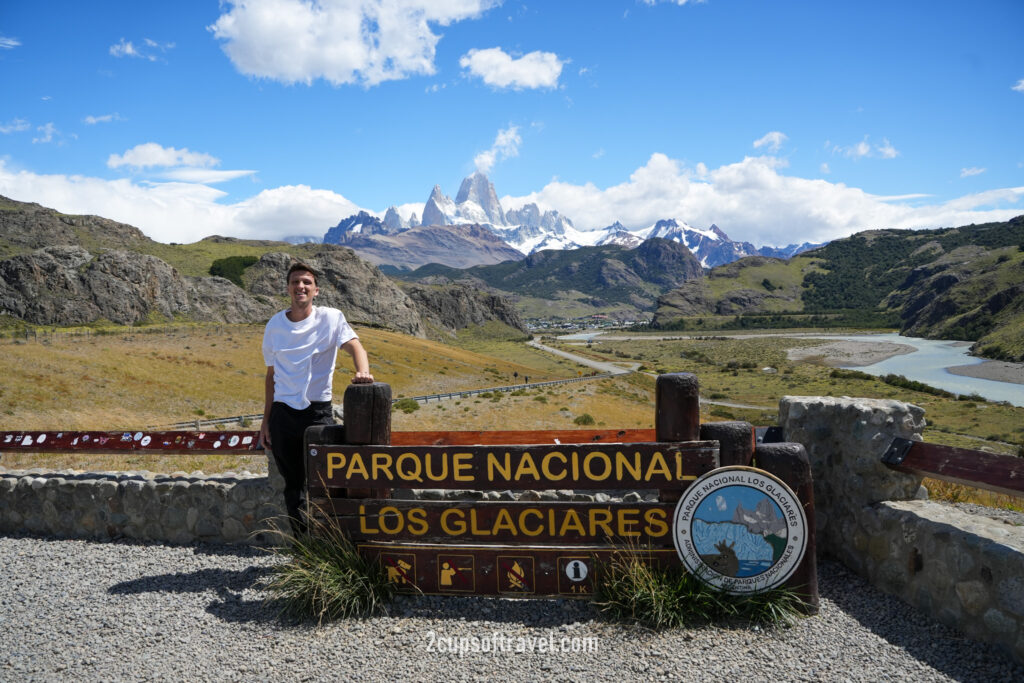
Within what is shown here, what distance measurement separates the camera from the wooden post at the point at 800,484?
5355 millimetres

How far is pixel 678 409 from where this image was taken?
5.50 m

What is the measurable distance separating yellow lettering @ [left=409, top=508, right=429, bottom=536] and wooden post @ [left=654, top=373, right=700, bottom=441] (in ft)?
7.60

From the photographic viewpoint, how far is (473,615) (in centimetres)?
550

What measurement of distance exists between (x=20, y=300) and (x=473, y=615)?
8534cm

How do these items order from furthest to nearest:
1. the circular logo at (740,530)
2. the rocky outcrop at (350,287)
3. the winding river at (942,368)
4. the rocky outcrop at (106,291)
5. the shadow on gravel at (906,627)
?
the rocky outcrop at (350,287)
the winding river at (942,368)
the rocky outcrop at (106,291)
the circular logo at (740,530)
the shadow on gravel at (906,627)

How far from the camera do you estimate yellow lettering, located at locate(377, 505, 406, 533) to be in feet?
19.1

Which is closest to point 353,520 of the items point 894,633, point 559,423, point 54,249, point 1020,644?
point 894,633

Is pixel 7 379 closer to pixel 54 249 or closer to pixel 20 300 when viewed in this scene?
pixel 20 300

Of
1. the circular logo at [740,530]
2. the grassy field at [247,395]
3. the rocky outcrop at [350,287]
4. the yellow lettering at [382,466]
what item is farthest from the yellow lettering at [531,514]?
the rocky outcrop at [350,287]

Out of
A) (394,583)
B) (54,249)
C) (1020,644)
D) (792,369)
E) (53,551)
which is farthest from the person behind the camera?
(792,369)

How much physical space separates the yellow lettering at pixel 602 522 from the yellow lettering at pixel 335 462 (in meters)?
2.39

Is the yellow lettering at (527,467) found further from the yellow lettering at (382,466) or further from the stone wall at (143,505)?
the stone wall at (143,505)

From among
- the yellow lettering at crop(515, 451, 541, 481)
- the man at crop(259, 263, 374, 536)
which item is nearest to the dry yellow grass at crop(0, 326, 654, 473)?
the man at crop(259, 263, 374, 536)

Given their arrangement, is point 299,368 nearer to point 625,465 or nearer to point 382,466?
point 382,466
